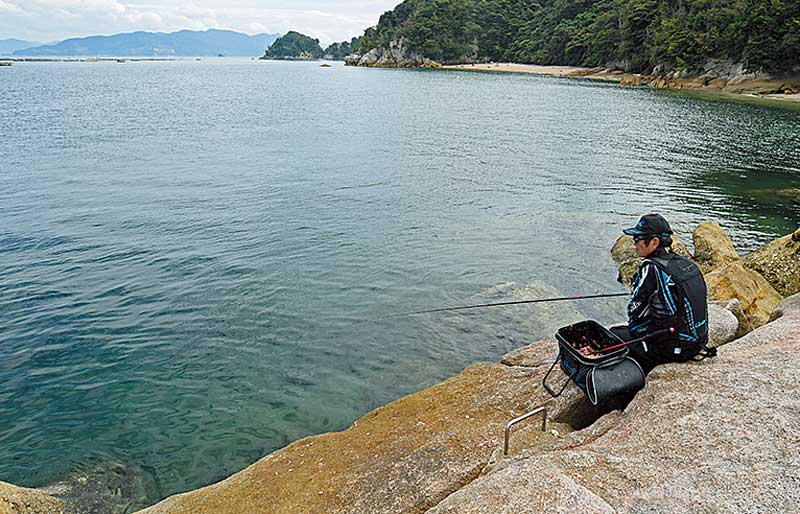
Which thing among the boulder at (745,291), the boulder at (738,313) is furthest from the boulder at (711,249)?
the boulder at (738,313)

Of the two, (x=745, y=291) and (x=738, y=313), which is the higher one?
(x=738, y=313)

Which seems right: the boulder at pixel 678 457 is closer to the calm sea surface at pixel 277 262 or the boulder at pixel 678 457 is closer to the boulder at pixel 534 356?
the boulder at pixel 534 356

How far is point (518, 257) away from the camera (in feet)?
59.3

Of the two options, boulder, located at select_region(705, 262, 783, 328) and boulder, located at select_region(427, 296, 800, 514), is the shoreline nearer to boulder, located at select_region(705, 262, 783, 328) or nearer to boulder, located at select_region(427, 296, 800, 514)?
boulder, located at select_region(705, 262, 783, 328)

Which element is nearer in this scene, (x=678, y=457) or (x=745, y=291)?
→ (x=678, y=457)

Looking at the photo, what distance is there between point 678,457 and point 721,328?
14.9 ft

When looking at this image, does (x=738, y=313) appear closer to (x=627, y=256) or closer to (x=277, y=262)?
(x=627, y=256)

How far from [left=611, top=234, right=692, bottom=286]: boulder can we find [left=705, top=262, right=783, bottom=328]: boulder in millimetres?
3211

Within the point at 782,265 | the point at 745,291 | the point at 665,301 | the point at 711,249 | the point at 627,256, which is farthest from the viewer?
the point at 627,256

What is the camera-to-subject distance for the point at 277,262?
17.2 m

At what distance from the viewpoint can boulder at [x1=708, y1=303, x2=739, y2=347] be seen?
28.4ft

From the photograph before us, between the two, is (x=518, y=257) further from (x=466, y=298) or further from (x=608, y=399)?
(x=608, y=399)

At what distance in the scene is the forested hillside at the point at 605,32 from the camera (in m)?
76.0

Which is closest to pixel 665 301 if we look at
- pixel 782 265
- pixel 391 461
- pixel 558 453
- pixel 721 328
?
pixel 558 453
